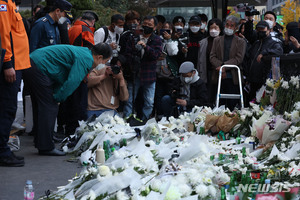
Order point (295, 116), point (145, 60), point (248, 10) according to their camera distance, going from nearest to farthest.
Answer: point (295, 116) → point (145, 60) → point (248, 10)

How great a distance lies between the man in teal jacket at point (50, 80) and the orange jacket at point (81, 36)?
5.67ft

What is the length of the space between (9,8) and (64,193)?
2622mm

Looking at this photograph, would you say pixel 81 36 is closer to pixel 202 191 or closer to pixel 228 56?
pixel 228 56

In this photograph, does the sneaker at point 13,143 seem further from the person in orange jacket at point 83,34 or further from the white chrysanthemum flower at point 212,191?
the white chrysanthemum flower at point 212,191

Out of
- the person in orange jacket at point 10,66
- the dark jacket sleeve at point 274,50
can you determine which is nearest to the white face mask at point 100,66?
the person in orange jacket at point 10,66

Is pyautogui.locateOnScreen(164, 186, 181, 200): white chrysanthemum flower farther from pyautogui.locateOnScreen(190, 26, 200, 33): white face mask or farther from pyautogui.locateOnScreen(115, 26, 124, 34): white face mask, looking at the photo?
pyautogui.locateOnScreen(190, 26, 200, 33): white face mask

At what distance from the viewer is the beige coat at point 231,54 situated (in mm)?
9984

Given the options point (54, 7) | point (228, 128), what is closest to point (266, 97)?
point (228, 128)

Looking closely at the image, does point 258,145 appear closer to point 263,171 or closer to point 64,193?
point 263,171

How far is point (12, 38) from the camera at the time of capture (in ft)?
21.0

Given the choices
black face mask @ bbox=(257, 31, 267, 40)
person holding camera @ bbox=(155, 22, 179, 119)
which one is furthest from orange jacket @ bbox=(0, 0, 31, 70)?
black face mask @ bbox=(257, 31, 267, 40)

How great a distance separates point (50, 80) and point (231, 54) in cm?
415

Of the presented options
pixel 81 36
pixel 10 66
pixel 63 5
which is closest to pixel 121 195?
pixel 10 66

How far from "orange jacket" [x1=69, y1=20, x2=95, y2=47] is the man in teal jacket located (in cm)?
173
